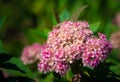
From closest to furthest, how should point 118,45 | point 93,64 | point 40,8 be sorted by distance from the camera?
1. point 93,64
2. point 118,45
3. point 40,8

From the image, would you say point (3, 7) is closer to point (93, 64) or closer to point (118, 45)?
point (118, 45)

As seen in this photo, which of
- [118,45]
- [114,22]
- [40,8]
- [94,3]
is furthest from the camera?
[40,8]

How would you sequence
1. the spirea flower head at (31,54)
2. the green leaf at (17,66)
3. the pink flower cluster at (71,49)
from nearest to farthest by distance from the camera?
1. the pink flower cluster at (71,49)
2. the green leaf at (17,66)
3. the spirea flower head at (31,54)

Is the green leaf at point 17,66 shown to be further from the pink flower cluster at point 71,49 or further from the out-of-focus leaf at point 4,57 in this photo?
the pink flower cluster at point 71,49

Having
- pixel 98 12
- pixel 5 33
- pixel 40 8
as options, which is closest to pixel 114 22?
pixel 98 12

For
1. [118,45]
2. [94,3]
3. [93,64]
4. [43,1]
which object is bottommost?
[93,64]

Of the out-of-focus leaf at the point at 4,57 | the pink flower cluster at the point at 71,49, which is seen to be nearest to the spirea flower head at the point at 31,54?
the out-of-focus leaf at the point at 4,57

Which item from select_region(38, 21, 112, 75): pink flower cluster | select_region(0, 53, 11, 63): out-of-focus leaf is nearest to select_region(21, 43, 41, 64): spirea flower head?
select_region(0, 53, 11, 63): out-of-focus leaf

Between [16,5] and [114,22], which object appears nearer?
[114,22]
